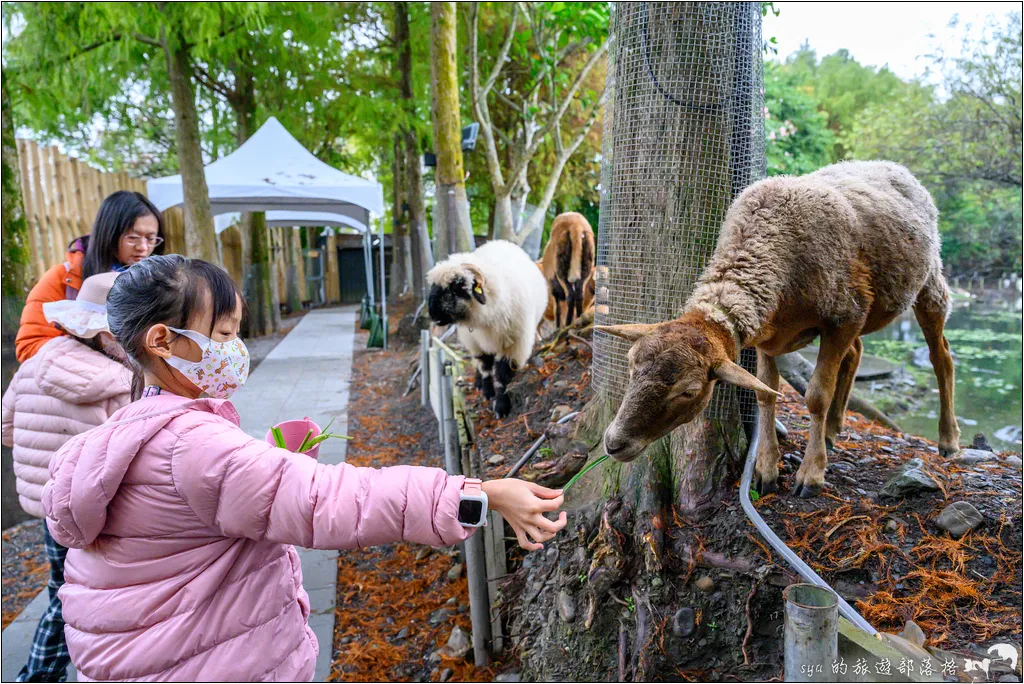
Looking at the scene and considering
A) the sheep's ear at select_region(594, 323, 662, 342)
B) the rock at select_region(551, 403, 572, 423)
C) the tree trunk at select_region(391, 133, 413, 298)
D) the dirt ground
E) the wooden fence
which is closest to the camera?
the sheep's ear at select_region(594, 323, 662, 342)

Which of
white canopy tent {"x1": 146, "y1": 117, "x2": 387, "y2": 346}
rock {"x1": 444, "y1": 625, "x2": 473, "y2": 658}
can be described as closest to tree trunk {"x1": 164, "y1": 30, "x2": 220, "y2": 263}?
white canopy tent {"x1": 146, "y1": 117, "x2": 387, "y2": 346}

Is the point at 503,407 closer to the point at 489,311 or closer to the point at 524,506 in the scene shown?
the point at 489,311

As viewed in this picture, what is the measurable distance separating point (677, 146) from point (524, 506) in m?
2.66

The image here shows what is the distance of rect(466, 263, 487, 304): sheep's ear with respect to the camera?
563 centimetres

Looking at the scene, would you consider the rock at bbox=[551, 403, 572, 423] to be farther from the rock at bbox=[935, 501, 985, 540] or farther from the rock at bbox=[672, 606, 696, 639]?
the rock at bbox=[935, 501, 985, 540]

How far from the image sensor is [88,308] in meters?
2.93

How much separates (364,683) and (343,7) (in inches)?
606

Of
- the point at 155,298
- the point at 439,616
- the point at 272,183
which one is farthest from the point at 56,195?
the point at 155,298

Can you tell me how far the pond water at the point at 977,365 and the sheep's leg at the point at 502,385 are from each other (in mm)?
4798

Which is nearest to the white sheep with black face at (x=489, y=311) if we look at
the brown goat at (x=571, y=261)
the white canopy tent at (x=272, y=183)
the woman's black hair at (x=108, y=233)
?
the brown goat at (x=571, y=261)

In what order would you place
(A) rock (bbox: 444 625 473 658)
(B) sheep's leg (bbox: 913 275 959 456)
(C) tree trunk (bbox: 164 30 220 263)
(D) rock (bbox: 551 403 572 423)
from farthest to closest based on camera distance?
(C) tree trunk (bbox: 164 30 220 263) → (D) rock (bbox: 551 403 572 423) → (B) sheep's leg (bbox: 913 275 959 456) → (A) rock (bbox: 444 625 473 658)

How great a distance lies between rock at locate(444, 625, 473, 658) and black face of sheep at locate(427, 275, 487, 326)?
2.59 m

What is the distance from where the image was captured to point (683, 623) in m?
3.12

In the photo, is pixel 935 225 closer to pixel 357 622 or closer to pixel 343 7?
pixel 357 622
